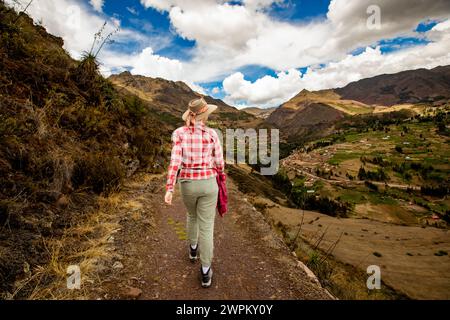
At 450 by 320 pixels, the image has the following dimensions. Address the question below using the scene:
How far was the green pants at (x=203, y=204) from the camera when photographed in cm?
417

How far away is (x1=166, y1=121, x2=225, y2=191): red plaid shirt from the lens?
416 cm

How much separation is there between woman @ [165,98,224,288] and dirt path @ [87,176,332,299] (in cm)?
67

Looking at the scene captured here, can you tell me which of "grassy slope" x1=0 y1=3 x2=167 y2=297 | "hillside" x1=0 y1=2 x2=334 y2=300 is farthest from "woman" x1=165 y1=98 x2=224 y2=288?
"grassy slope" x1=0 y1=3 x2=167 y2=297

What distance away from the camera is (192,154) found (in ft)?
13.8

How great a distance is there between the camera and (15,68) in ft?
26.2

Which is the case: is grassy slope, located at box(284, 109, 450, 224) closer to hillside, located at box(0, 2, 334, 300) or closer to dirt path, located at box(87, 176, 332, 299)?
dirt path, located at box(87, 176, 332, 299)

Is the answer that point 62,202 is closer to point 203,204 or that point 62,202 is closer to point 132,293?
point 132,293

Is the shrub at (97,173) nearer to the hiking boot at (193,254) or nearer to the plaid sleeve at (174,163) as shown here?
the hiking boot at (193,254)

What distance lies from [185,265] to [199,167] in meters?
2.41

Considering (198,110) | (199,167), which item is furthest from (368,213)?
(198,110)
